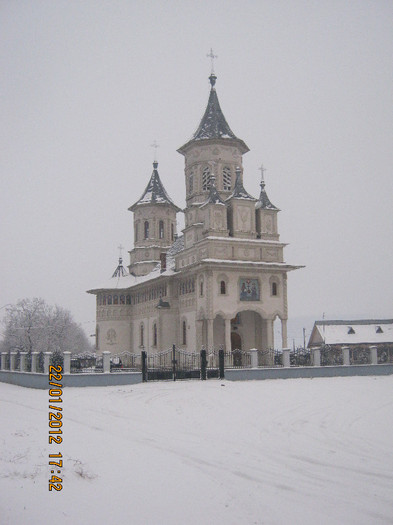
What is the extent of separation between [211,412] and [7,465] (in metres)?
7.26

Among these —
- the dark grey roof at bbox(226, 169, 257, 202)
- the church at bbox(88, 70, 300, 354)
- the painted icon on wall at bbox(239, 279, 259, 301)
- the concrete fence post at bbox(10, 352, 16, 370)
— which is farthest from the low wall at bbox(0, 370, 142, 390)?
the dark grey roof at bbox(226, 169, 257, 202)

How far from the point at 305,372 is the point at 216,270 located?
8.99 metres

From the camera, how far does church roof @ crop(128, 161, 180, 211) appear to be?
167 ft

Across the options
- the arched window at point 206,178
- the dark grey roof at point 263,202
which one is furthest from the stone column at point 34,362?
the arched window at point 206,178

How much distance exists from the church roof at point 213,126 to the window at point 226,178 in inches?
91.0

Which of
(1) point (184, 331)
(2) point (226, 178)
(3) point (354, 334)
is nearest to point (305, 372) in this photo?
(1) point (184, 331)

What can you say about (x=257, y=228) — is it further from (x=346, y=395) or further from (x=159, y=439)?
(x=159, y=439)

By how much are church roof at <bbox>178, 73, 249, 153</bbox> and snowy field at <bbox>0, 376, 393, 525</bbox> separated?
26.7 metres

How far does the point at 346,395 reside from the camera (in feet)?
64.0

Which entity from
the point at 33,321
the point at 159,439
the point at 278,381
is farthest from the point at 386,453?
the point at 33,321

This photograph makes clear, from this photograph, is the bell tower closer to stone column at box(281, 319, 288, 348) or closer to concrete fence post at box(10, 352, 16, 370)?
stone column at box(281, 319, 288, 348)

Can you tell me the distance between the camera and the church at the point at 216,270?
34.4 meters

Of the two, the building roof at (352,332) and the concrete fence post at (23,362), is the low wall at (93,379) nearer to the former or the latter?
the concrete fence post at (23,362)

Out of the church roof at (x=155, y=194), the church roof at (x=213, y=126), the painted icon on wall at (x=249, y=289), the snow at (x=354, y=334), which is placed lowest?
the snow at (x=354, y=334)
